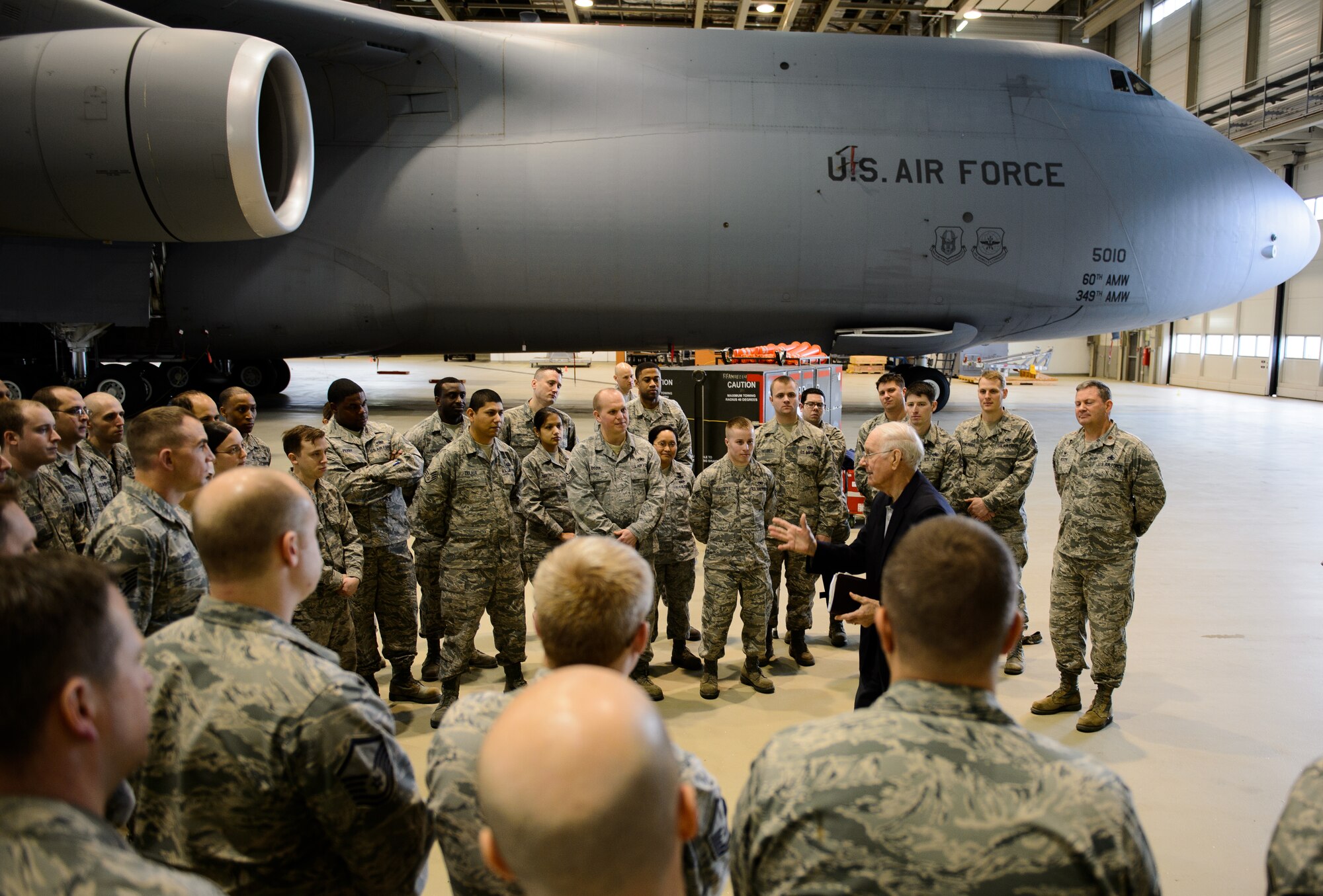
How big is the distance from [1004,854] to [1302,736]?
3.85 m

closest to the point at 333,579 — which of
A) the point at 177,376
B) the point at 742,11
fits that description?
the point at 177,376

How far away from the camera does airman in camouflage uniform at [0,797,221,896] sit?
113 cm

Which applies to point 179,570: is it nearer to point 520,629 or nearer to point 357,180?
point 520,629

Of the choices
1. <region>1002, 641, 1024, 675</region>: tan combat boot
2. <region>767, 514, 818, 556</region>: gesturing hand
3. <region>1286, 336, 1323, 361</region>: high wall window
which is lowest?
<region>1002, 641, 1024, 675</region>: tan combat boot

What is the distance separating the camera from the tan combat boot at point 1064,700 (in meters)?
4.50

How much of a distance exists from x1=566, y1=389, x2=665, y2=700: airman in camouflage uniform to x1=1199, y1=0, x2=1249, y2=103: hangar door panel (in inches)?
917

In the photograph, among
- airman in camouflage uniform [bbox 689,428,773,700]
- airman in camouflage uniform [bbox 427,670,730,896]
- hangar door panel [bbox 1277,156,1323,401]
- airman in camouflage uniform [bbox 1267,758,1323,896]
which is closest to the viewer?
airman in camouflage uniform [bbox 1267,758,1323,896]

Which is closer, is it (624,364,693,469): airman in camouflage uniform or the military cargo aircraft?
(624,364,693,469): airman in camouflage uniform

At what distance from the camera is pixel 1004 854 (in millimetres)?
1364

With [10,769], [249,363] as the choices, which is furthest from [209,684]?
[249,363]

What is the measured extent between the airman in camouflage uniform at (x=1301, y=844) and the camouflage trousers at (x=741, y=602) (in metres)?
3.51

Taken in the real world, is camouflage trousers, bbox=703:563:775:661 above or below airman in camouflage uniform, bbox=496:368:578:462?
below

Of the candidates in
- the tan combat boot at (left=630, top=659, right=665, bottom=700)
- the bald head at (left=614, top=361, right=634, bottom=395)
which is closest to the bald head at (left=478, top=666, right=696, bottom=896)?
the tan combat boot at (left=630, top=659, right=665, bottom=700)

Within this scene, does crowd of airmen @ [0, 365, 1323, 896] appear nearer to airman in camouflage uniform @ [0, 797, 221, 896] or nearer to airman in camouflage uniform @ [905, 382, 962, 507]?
airman in camouflage uniform @ [0, 797, 221, 896]
